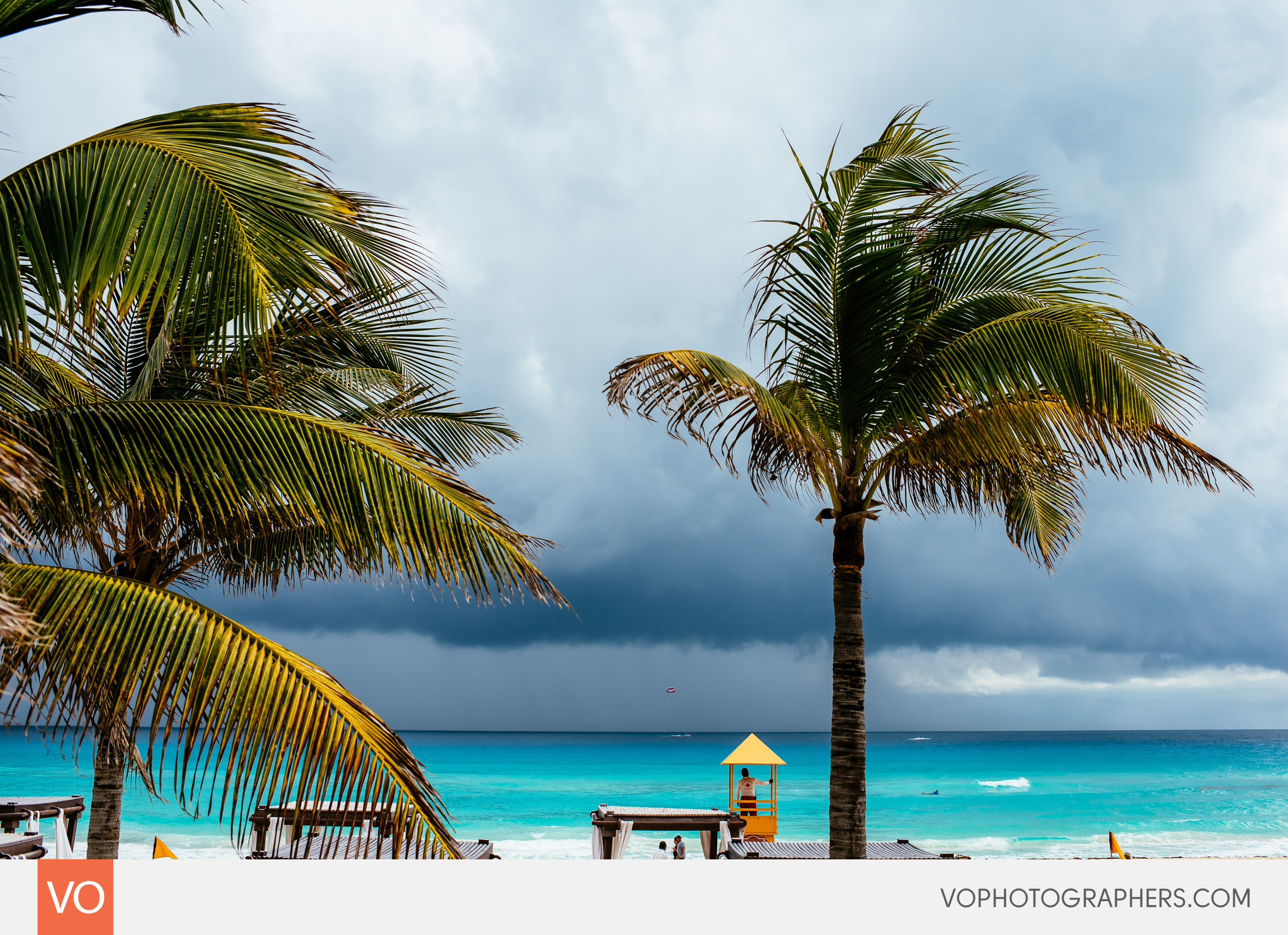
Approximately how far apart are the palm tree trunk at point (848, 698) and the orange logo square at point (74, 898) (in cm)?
442

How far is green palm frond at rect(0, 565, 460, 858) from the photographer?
306 centimetres

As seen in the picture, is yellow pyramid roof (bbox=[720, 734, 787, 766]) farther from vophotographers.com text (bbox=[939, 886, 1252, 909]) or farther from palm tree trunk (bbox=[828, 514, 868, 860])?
vophotographers.com text (bbox=[939, 886, 1252, 909])

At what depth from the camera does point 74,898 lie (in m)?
2.53

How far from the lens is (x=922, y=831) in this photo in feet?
118

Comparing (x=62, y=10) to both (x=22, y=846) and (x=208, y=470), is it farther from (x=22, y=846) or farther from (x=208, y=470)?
(x=22, y=846)

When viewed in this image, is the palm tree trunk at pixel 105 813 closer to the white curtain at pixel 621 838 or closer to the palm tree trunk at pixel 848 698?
the white curtain at pixel 621 838

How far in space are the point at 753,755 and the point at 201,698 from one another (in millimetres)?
11585

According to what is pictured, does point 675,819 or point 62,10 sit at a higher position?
point 62,10

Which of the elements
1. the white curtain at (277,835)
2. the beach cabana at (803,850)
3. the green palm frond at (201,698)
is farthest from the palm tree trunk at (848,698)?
the beach cabana at (803,850)

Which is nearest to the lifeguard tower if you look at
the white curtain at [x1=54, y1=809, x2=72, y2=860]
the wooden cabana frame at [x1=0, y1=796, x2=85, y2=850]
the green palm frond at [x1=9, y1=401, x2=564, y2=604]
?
the white curtain at [x1=54, y1=809, x2=72, y2=860]

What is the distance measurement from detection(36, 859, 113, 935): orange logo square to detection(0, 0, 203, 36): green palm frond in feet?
9.09

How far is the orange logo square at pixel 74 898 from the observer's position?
249cm

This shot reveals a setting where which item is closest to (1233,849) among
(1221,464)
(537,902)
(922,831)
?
(922,831)

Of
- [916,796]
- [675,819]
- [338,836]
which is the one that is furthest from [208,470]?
[916,796]
